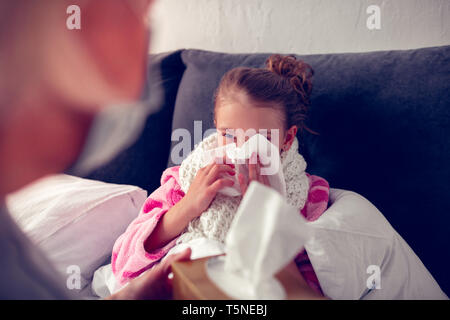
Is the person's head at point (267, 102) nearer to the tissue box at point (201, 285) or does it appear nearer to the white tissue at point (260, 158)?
the white tissue at point (260, 158)

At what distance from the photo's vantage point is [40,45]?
327 millimetres

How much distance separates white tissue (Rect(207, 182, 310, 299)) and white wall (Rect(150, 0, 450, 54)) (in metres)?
0.80

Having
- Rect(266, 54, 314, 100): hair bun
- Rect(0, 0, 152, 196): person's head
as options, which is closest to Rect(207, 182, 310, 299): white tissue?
Rect(0, 0, 152, 196): person's head

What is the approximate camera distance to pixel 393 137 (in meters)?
0.97

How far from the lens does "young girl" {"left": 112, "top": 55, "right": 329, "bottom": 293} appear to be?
906 millimetres

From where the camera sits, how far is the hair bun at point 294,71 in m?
1.04

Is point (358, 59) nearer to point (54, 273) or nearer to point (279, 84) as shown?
point (279, 84)

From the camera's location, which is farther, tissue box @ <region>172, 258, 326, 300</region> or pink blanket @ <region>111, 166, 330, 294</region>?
pink blanket @ <region>111, 166, 330, 294</region>

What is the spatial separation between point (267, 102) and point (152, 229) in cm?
45

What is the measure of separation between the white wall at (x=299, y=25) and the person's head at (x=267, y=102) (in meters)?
0.31

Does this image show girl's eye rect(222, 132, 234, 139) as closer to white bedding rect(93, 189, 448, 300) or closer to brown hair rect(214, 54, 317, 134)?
brown hair rect(214, 54, 317, 134)

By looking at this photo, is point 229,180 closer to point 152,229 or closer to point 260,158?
point 260,158
